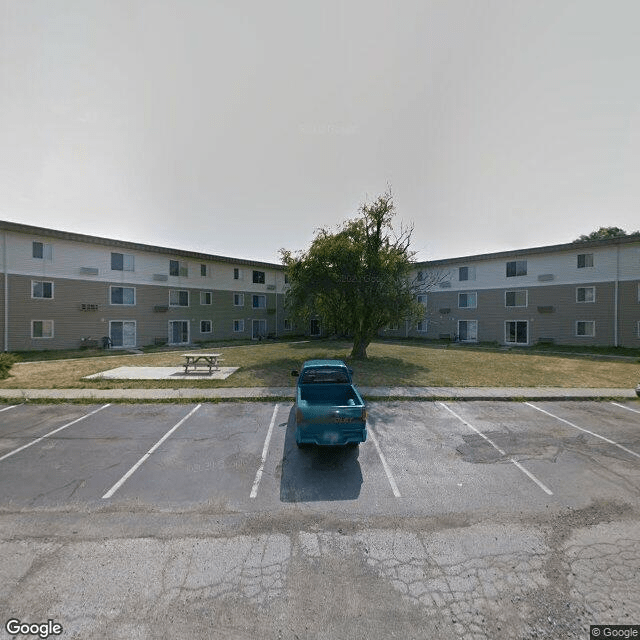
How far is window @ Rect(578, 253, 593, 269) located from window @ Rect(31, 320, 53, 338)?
43801 millimetres

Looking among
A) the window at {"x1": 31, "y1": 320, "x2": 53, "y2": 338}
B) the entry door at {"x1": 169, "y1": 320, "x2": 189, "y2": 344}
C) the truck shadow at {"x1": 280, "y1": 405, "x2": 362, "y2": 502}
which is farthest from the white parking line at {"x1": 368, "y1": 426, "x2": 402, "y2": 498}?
the window at {"x1": 31, "y1": 320, "x2": 53, "y2": 338}

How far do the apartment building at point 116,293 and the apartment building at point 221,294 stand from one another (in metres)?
0.08

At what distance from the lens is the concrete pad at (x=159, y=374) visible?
545 inches

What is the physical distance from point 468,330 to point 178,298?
30.2 metres

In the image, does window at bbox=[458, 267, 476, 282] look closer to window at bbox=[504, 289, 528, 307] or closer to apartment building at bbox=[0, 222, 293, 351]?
window at bbox=[504, 289, 528, 307]

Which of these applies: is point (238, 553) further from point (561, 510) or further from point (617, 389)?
point (617, 389)

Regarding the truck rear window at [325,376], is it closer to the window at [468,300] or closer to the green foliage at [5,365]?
the green foliage at [5,365]

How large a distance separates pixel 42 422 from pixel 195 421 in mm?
4249

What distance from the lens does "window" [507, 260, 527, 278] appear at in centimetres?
2931

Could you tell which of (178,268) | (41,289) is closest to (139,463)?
(41,289)

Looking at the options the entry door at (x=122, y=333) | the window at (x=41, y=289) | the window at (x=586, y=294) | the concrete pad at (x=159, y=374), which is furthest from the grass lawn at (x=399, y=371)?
the window at (x=586, y=294)

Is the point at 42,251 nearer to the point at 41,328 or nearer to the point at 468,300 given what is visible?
the point at 41,328

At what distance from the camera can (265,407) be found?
10.1 meters

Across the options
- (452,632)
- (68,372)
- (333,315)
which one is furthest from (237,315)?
(452,632)
